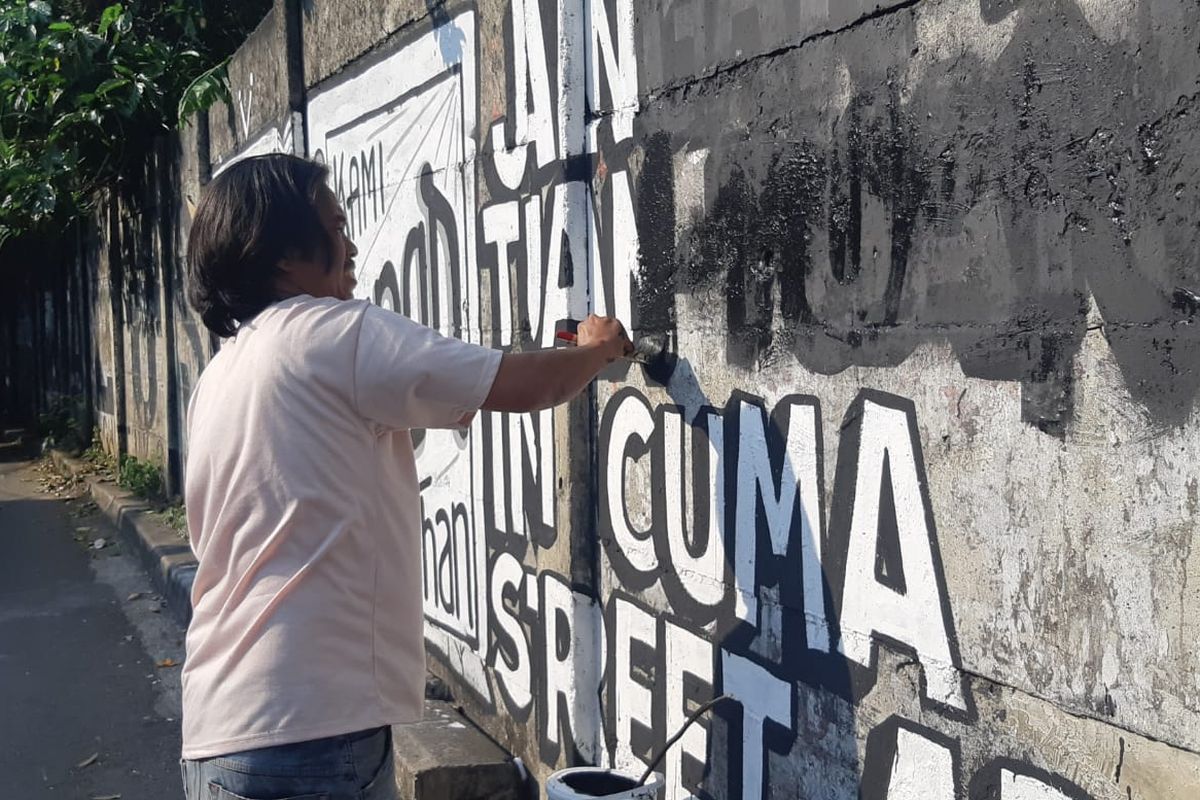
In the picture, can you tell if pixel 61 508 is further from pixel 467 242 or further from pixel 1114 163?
pixel 1114 163

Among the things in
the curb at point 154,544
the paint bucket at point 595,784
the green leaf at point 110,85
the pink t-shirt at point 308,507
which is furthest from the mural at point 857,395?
the green leaf at point 110,85

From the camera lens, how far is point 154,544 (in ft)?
26.4

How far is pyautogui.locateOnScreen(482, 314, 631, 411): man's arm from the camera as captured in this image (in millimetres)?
2088

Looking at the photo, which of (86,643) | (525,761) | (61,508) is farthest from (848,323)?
(61,508)

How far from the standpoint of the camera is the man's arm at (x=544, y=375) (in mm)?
2088

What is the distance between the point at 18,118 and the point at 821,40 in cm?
897

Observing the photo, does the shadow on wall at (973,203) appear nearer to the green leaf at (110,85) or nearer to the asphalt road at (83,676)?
the asphalt road at (83,676)

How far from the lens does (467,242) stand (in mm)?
4129

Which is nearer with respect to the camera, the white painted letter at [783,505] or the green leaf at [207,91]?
the white painted letter at [783,505]

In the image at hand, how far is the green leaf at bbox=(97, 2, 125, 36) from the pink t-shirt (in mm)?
7991

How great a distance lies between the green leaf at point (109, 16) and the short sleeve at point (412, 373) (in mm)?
8116

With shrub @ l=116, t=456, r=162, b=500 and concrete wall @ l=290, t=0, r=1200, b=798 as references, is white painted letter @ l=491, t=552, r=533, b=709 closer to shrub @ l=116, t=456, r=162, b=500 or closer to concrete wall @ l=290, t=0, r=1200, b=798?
concrete wall @ l=290, t=0, r=1200, b=798

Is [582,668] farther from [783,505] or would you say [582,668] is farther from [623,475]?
[783,505]

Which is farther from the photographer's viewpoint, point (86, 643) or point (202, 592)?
point (86, 643)
